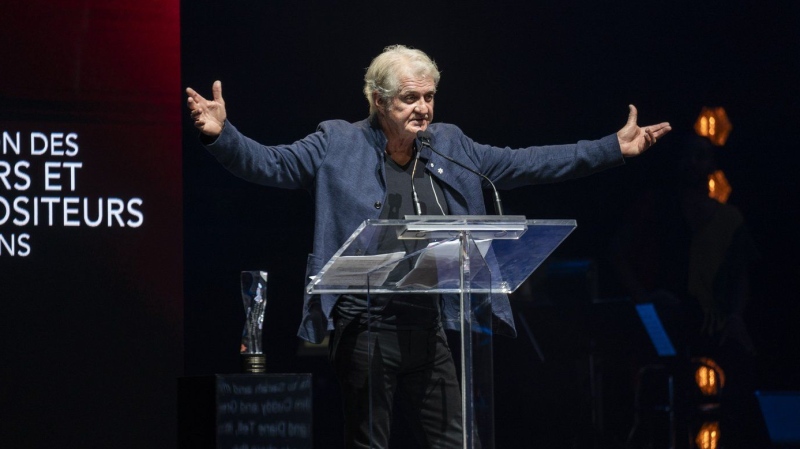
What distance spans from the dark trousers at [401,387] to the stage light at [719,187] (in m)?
2.95

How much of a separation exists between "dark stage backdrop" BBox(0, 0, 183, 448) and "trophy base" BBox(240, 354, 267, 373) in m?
1.59

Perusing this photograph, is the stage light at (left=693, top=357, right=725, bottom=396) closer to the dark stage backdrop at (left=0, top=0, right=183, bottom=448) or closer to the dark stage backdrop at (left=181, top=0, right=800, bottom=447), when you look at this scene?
the dark stage backdrop at (left=181, top=0, right=800, bottom=447)

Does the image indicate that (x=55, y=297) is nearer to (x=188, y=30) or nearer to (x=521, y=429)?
(x=188, y=30)

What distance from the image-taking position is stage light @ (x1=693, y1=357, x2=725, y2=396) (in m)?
5.08

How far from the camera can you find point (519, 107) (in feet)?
16.3

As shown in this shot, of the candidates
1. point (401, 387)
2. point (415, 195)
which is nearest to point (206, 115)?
point (415, 195)

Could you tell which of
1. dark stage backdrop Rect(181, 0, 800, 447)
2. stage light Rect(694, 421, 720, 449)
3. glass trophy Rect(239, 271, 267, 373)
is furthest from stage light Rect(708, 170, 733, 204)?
glass trophy Rect(239, 271, 267, 373)

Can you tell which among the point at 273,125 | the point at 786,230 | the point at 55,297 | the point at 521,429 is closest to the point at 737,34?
the point at 786,230

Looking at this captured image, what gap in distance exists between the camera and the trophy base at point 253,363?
287 centimetres

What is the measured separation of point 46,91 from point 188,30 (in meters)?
0.63

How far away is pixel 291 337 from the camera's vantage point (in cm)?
466

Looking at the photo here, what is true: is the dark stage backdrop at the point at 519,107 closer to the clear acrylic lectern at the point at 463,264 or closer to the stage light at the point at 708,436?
the stage light at the point at 708,436

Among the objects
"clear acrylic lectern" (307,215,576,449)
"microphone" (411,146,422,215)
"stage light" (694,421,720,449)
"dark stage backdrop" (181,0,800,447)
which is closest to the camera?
"clear acrylic lectern" (307,215,576,449)

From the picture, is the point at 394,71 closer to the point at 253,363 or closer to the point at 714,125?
the point at 253,363
